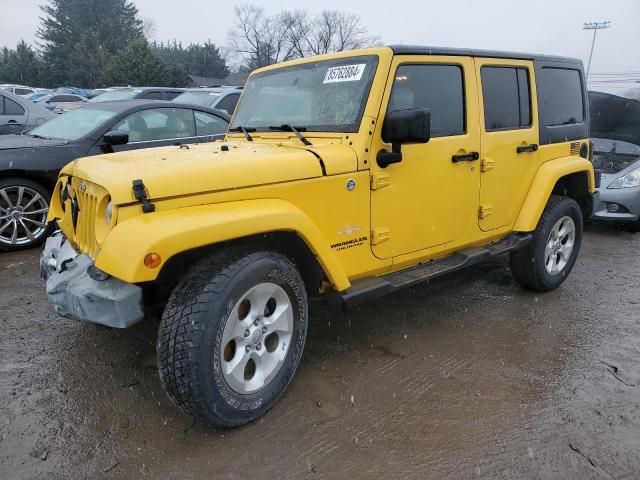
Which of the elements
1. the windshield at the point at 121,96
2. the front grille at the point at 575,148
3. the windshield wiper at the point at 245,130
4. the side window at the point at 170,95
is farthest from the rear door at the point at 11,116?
the front grille at the point at 575,148

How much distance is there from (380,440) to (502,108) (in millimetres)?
2679

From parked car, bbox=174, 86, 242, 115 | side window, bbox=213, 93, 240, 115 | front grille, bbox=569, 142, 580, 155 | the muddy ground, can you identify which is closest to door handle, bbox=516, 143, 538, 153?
front grille, bbox=569, 142, 580, 155

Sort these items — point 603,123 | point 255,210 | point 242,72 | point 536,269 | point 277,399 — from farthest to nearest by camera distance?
point 242,72, point 603,123, point 536,269, point 277,399, point 255,210

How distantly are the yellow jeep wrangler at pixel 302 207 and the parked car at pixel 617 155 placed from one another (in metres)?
2.73

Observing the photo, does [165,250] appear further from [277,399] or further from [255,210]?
[277,399]

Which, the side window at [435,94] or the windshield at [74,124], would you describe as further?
the windshield at [74,124]

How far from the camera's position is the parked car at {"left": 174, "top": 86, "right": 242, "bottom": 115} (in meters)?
9.66

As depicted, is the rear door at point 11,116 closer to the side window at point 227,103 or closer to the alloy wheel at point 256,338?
the side window at point 227,103

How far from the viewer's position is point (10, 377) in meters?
3.08

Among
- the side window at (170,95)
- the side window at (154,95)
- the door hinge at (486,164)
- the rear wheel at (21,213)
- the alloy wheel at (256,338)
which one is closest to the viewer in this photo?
the alloy wheel at (256,338)

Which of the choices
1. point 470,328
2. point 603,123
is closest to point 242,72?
point 603,123

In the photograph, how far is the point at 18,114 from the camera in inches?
329

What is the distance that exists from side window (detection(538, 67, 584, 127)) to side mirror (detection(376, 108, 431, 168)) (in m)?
1.93

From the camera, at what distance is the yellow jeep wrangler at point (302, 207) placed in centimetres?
233
